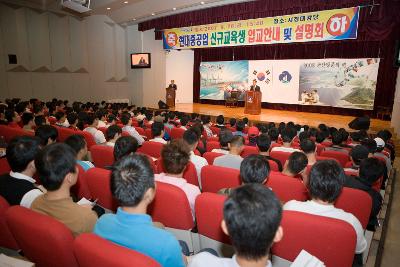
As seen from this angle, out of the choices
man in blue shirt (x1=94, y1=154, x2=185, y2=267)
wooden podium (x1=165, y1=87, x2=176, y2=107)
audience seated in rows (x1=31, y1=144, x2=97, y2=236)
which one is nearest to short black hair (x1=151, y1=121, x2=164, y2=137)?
audience seated in rows (x1=31, y1=144, x2=97, y2=236)

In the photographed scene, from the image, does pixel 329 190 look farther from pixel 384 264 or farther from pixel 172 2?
pixel 172 2

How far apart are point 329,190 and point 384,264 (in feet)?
5.14

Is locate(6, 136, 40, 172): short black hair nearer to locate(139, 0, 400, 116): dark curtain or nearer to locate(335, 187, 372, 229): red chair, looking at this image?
locate(335, 187, 372, 229): red chair

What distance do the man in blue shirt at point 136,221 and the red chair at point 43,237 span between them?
0.47ft

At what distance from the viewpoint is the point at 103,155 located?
2912mm

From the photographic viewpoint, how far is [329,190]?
1.58 metres

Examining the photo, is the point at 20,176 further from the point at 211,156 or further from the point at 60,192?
the point at 211,156

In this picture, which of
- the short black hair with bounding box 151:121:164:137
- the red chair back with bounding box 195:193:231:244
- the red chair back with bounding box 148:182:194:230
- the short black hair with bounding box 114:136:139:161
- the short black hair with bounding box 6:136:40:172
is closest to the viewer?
the red chair back with bounding box 195:193:231:244

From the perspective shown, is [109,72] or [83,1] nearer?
[83,1]

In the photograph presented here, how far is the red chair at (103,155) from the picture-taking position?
2842 millimetres

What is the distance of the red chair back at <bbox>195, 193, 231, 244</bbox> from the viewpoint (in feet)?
4.93

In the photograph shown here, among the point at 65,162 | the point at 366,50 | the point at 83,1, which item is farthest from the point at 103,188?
the point at 366,50

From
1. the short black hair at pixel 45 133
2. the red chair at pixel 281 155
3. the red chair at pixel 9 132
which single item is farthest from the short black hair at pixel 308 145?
the red chair at pixel 9 132

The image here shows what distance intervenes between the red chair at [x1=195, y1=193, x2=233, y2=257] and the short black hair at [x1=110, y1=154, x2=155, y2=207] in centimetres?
40
